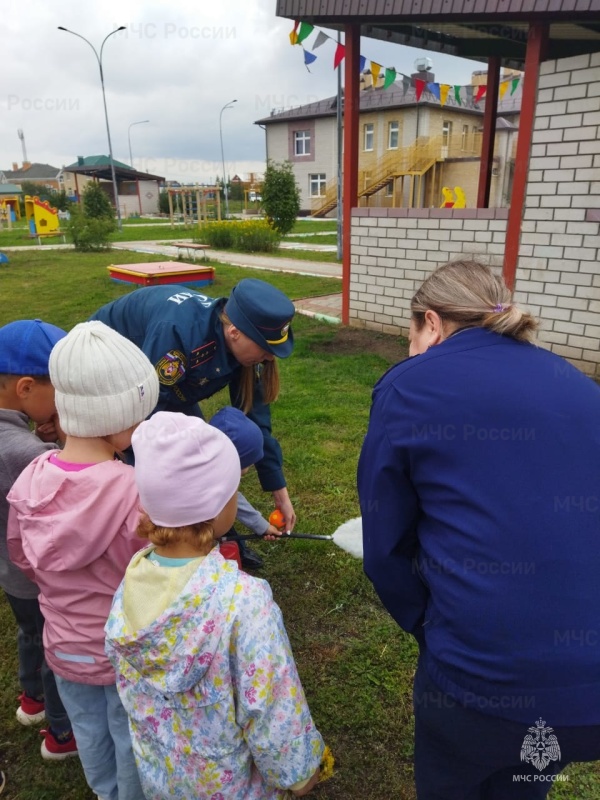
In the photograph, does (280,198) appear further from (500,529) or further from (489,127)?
(500,529)

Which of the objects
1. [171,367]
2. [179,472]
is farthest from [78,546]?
[171,367]

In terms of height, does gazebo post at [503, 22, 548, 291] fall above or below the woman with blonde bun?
above

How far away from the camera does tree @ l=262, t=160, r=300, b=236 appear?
20.0 metres

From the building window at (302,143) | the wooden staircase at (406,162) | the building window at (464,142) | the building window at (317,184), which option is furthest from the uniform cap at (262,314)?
the building window at (302,143)

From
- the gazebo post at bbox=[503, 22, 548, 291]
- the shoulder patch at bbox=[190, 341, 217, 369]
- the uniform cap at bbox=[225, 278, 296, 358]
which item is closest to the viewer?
the uniform cap at bbox=[225, 278, 296, 358]

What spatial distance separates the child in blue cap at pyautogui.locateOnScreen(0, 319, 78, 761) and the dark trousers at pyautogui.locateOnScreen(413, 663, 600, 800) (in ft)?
4.00

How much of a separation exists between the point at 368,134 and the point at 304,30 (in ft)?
84.0

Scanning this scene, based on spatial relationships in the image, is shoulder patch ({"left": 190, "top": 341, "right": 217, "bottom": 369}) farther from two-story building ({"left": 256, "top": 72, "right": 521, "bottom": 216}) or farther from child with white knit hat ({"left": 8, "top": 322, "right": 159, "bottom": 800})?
two-story building ({"left": 256, "top": 72, "right": 521, "bottom": 216})

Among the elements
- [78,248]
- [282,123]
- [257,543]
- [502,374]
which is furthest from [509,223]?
[282,123]

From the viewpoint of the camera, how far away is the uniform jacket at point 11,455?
1.66 meters

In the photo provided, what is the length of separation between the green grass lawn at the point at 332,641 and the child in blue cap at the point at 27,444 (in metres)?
0.17

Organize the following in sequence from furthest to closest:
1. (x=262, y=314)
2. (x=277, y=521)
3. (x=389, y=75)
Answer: (x=389, y=75), (x=277, y=521), (x=262, y=314)

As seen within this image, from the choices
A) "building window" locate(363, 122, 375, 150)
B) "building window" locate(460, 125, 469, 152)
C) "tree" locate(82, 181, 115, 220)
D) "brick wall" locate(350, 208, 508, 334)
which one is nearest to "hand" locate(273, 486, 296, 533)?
"brick wall" locate(350, 208, 508, 334)

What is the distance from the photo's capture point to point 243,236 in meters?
16.9
